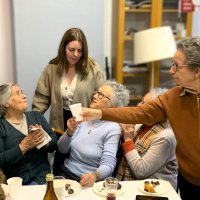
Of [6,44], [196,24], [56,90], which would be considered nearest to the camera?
[56,90]

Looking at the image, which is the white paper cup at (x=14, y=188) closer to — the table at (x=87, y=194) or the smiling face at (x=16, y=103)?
the table at (x=87, y=194)

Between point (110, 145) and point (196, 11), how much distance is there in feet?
8.52

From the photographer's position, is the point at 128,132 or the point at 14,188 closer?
the point at 14,188

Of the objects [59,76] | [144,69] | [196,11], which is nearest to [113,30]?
[144,69]

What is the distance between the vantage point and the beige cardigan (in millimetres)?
2961

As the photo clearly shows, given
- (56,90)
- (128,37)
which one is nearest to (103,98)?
(56,90)

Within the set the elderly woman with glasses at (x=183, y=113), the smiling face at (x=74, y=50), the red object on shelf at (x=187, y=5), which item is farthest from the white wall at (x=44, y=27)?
the elderly woman with glasses at (x=183, y=113)

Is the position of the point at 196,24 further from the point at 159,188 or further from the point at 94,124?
the point at 159,188

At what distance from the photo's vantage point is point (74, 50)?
2830mm

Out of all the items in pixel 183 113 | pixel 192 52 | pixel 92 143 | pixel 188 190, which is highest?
pixel 192 52

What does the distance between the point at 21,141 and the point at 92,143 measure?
0.49 metres

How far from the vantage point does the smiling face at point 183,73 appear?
66.4 inches

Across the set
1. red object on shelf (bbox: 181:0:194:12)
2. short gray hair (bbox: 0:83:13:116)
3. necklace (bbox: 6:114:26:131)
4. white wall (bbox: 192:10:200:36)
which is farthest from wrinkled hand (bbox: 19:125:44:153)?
white wall (bbox: 192:10:200:36)

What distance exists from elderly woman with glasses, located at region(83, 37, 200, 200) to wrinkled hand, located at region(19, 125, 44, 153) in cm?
41
